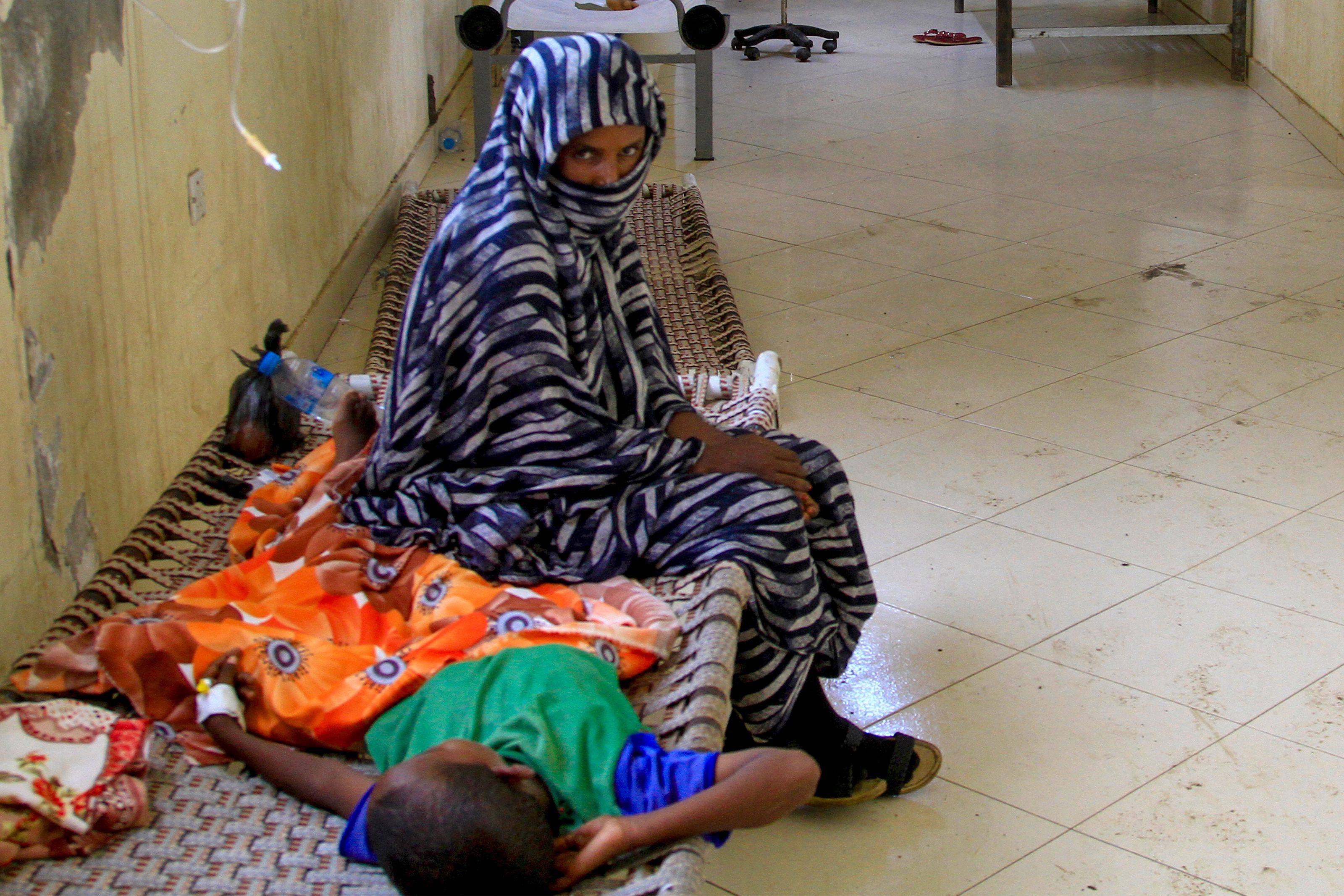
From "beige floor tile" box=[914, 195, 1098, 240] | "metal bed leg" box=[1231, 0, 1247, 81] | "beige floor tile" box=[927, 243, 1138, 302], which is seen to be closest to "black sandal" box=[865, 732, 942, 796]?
"beige floor tile" box=[927, 243, 1138, 302]

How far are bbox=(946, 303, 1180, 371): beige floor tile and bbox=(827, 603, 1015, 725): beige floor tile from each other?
1.27 meters

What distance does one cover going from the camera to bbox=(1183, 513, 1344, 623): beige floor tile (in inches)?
92.0

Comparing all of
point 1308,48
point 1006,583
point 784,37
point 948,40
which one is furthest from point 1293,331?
point 948,40

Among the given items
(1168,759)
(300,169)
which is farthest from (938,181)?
(1168,759)

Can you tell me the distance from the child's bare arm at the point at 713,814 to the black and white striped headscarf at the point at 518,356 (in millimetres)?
495

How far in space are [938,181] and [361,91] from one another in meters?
2.06

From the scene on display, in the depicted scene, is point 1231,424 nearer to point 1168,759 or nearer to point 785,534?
point 1168,759

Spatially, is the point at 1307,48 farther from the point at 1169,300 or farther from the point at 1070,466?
the point at 1070,466

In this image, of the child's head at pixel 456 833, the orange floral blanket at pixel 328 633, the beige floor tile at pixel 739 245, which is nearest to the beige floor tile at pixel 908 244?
the beige floor tile at pixel 739 245

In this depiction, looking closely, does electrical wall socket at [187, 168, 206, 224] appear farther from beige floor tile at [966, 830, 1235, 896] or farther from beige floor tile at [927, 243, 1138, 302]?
beige floor tile at [927, 243, 1138, 302]

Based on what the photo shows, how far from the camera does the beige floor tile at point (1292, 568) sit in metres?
2.34

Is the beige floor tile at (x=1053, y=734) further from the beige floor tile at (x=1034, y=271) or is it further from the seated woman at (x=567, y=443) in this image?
the beige floor tile at (x=1034, y=271)

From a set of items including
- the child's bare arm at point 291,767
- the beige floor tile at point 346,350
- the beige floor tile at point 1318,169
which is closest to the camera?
the child's bare arm at point 291,767

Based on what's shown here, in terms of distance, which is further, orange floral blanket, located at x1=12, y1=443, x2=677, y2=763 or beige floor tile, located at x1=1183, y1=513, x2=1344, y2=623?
beige floor tile, located at x1=1183, y1=513, x2=1344, y2=623
